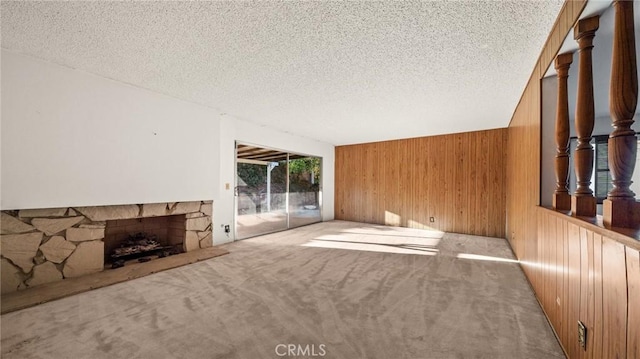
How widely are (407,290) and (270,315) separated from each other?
1.37 m

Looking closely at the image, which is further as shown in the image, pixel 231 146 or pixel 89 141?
pixel 231 146

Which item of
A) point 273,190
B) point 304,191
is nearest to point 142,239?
point 273,190

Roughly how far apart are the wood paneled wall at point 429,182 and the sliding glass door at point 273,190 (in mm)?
1018

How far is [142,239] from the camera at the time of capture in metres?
3.59

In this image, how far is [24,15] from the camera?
6.22 ft

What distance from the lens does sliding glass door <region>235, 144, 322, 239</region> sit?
4934 mm

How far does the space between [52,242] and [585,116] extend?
481 cm

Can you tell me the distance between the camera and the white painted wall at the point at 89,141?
2.43m

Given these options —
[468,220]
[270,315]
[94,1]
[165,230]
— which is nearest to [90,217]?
[165,230]

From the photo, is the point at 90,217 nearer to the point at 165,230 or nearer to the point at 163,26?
the point at 165,230

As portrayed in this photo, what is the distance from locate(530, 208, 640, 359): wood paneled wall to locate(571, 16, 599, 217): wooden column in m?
0.15

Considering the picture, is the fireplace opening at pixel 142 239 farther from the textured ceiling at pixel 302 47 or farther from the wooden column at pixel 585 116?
the wooden column at pixel 585 116

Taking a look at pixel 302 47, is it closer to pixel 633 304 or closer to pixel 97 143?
pixel 633 304

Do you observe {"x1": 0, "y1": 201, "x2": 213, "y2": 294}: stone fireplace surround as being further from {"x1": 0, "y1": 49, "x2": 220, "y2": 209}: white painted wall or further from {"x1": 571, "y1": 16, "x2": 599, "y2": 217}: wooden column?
{"x1": 571, "y1": 16, "x2": 599, "y2": 217}: wooden column
